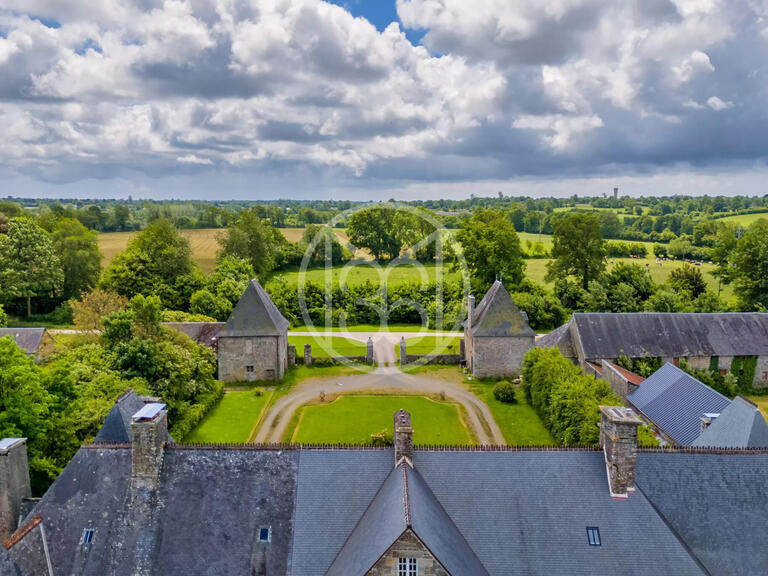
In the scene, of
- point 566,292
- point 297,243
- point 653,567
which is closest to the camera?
point 653,567

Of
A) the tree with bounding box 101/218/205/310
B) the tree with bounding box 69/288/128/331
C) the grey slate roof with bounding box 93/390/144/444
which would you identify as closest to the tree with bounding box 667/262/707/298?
the tree with bounding box 101/218/205/310

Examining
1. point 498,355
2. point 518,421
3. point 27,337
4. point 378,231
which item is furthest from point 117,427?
point 378,231

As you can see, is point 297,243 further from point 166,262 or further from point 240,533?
point 240,533

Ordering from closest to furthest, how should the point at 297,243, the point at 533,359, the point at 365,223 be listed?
1. the point at 533,359
2. the point at 365,223
3. the point at 297,243

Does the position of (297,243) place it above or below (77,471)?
above

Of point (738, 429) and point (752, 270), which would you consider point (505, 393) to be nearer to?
point (738, 429)

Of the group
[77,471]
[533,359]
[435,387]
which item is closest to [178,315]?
[435,387]
